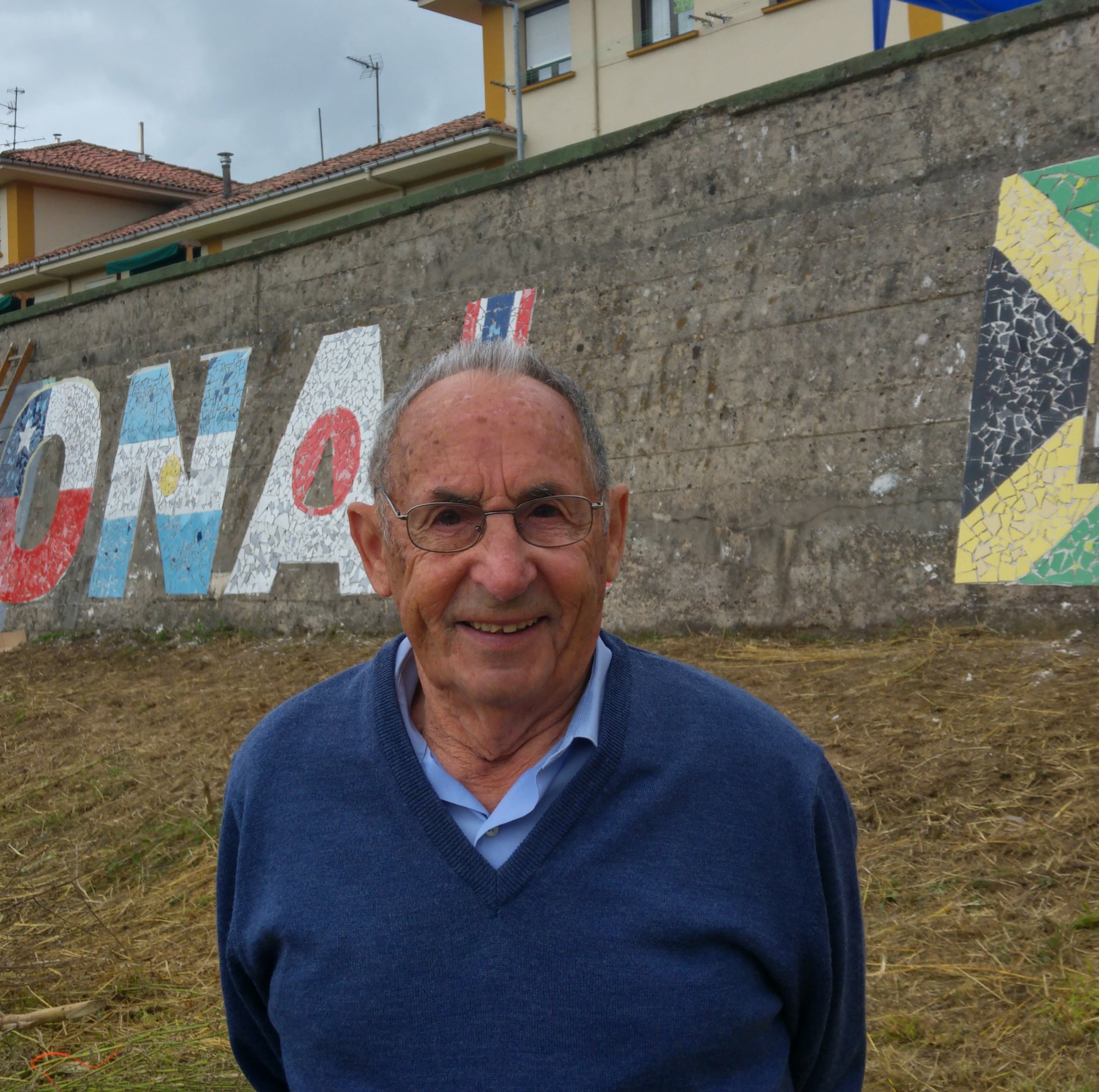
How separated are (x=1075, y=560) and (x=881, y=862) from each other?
2301 millimetres

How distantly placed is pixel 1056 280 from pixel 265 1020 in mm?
5415

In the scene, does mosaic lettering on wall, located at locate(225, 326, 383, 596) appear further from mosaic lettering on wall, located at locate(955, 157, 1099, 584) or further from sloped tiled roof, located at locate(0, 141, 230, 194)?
sloped tiled roof, located at locate(0, 141, 230, 194)

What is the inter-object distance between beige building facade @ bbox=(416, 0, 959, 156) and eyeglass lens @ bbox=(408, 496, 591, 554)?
15.8 m

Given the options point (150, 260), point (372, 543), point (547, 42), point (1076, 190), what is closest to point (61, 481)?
point (1076, 190)

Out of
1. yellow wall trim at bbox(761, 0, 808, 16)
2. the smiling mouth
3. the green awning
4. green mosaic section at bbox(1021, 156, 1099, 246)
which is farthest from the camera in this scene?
the green awning

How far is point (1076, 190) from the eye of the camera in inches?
236

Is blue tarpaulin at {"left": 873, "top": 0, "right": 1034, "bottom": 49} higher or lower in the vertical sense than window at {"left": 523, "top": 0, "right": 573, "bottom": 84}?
lower

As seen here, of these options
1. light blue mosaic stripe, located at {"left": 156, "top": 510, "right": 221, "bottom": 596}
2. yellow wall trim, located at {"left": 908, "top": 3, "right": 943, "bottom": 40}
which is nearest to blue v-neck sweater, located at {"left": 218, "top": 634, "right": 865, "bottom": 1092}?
light blue mosaic stripe, located at {"left": 156, "top": 510, "right": 221, "bottom": 596}

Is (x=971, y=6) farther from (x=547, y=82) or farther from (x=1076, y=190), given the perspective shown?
(x=547, y=82)

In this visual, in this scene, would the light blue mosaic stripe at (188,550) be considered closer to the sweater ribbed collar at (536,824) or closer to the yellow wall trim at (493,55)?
the sweater ribbed collar at (536,824)

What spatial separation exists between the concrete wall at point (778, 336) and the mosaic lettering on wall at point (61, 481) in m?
2.36

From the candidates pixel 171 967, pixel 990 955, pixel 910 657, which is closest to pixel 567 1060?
pixel 990 955

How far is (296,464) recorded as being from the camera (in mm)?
9906

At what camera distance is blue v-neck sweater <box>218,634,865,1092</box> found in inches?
64.6
